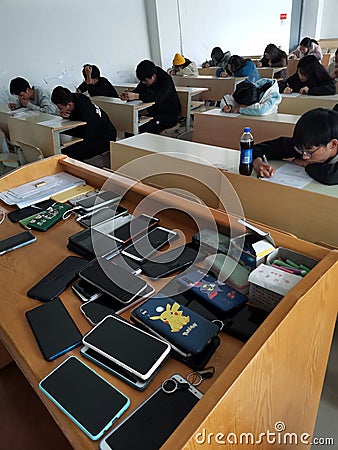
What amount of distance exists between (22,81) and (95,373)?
13.1 ft

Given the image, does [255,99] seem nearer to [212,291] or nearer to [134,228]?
[134,228]

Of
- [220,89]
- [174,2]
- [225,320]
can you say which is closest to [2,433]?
[225,320]

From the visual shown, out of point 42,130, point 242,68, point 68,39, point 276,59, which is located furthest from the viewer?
point 276,59

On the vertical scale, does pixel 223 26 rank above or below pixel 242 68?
above

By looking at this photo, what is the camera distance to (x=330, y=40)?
823cm

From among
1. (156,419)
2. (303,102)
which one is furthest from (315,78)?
(156,419)

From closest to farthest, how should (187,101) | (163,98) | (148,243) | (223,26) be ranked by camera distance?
1. (148,243)
2. (163,98)
3. (187,101)
4. (223,26)

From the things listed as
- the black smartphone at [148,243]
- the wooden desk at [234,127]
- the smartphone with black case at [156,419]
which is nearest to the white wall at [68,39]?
the wooden desk at [234,127]

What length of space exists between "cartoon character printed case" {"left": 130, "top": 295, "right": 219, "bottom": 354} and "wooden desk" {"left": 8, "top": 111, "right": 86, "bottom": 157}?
7.90ft

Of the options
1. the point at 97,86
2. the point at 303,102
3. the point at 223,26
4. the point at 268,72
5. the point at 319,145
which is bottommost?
the point at 268,72

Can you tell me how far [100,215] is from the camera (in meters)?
1.33

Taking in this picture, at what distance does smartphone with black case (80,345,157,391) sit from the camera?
27.3 inches

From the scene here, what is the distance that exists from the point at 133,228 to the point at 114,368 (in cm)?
57

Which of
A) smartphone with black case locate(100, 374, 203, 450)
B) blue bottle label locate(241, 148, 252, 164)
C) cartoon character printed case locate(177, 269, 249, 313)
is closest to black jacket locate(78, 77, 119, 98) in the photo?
blue bottle label locate(241, 148, 252, 164)
